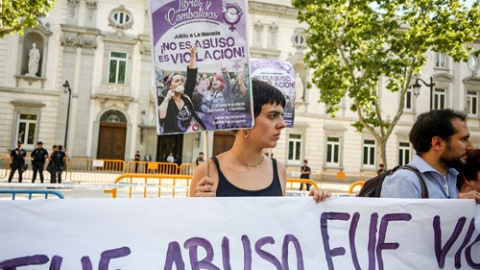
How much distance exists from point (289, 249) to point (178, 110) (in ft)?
3.43

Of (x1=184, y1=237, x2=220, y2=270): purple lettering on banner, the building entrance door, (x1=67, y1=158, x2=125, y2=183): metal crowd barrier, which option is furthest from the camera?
the building entrance door

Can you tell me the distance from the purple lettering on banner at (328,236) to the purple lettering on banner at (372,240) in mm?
166

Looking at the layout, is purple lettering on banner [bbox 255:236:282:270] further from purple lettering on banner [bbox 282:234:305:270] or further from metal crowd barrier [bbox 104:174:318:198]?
metal crowd barrier [bbox 104:174:318:198]

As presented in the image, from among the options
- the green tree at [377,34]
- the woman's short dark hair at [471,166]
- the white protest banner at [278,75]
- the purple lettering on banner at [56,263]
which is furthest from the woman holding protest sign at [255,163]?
the green tree at [377,34]

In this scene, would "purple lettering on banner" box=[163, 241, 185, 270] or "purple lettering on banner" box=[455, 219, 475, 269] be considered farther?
"purple lettering on banner" box=[455, 219, 475, 269]

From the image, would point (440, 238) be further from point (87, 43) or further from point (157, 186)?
point (87, 43)

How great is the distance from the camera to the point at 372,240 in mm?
2336

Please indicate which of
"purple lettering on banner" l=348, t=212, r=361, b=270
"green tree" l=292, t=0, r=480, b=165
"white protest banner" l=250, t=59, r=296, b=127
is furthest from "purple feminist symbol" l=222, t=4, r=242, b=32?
"green tree" l=292, t=0, r=480, b=165

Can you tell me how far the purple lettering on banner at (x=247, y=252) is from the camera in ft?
6.97

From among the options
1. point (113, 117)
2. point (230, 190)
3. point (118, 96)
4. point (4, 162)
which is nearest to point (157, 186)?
point (230, 190)

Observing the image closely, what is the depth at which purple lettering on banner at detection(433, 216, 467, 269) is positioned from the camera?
2.37 m

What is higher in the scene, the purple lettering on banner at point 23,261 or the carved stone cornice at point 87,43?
the carved stone cornice at point 87,43

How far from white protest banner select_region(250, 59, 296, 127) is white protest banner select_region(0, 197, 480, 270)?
3606 millimetres

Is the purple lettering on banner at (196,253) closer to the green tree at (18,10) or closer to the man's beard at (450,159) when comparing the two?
the man's beard at (450,159)
